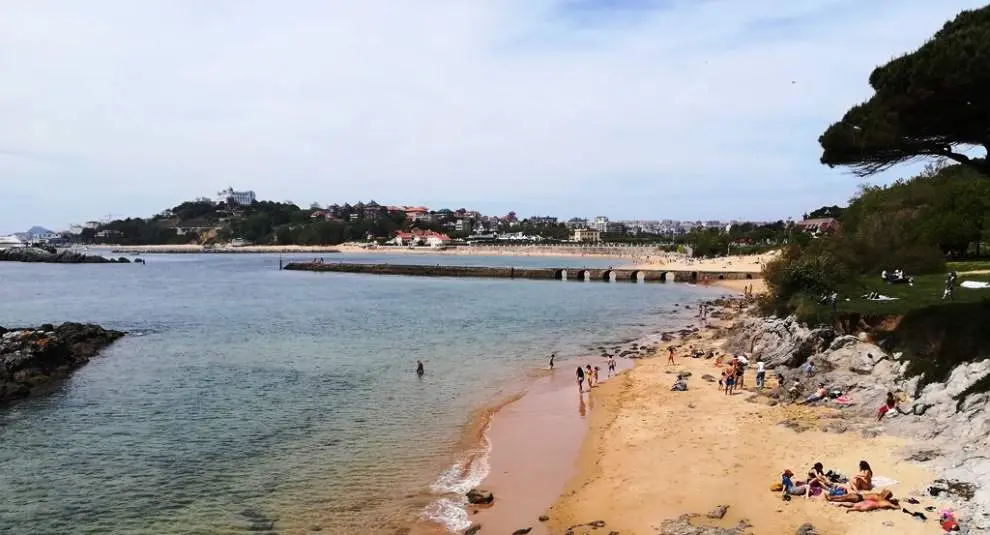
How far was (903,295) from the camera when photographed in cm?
2686

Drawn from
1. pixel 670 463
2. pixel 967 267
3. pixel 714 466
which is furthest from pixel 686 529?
pixel 967 267

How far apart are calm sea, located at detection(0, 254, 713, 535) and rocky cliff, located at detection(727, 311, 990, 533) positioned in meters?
10.7

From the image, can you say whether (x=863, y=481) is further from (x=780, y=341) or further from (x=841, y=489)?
(x=780, y=341)

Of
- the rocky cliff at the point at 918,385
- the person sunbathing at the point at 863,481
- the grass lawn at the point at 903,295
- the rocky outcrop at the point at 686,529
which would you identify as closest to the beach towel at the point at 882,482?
the person sunbathing at the point at 863,481

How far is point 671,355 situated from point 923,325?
11.4 m

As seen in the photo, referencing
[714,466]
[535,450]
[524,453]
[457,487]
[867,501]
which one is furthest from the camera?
[535,450]

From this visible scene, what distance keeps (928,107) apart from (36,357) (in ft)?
116

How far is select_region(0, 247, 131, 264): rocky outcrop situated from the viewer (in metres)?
137

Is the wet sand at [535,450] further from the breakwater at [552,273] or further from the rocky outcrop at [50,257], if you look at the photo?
the rocky outcrop at [50,257]

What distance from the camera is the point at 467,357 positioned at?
1329 inches

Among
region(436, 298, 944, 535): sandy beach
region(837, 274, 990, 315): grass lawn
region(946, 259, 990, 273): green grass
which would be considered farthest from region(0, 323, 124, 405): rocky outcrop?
region(946, 259, 990, 273): green grass

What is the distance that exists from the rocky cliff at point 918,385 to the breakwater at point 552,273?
2298 inches

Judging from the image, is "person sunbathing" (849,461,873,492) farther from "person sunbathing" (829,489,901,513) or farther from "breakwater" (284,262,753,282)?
"breakwater" (284,262,753,282)

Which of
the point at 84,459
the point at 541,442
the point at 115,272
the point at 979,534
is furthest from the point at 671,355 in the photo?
the point at 115,272
